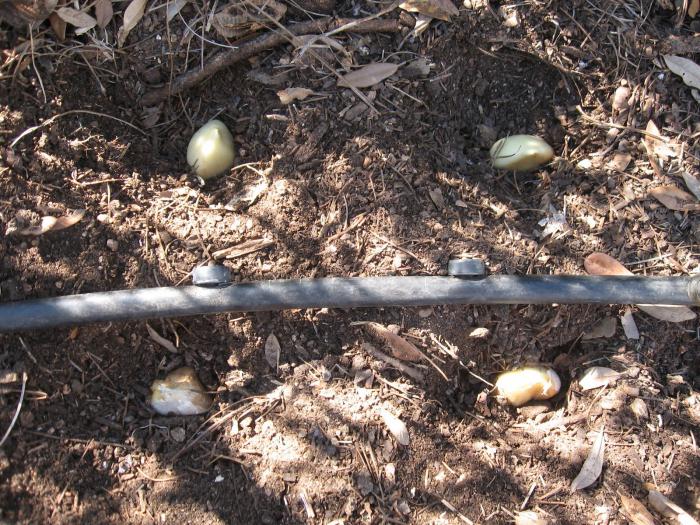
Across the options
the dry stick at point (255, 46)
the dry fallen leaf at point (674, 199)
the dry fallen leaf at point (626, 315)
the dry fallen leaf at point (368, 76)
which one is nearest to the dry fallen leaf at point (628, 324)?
the dry fallen leaf at point (626, 315)

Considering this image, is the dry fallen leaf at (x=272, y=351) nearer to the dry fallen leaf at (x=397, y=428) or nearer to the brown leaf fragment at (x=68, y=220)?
the dry fallen leaf at (x=397, y=428)

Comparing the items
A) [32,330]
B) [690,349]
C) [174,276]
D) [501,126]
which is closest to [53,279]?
[32,330]

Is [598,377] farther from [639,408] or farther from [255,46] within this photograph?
[255,46]

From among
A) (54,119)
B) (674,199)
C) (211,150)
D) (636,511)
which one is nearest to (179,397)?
(211,150)

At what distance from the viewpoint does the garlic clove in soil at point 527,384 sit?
2.00 m

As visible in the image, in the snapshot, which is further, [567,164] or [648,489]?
[567,164]

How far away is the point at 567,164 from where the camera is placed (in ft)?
7.16

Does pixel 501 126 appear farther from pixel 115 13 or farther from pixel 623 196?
pixel 115 13

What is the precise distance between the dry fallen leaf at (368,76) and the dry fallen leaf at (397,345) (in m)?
0.86

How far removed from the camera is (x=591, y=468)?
192cm

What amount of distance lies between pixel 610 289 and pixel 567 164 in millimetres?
508

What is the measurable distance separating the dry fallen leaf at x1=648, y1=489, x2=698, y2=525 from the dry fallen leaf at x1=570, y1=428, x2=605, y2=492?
0.61 feet

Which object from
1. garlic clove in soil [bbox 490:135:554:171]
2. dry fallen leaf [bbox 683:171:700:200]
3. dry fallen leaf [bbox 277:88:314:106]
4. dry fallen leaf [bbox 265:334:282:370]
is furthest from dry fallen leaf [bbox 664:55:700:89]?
dry fallen leaf [bbox 265:334:282:370]

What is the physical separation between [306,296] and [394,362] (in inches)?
14.2
